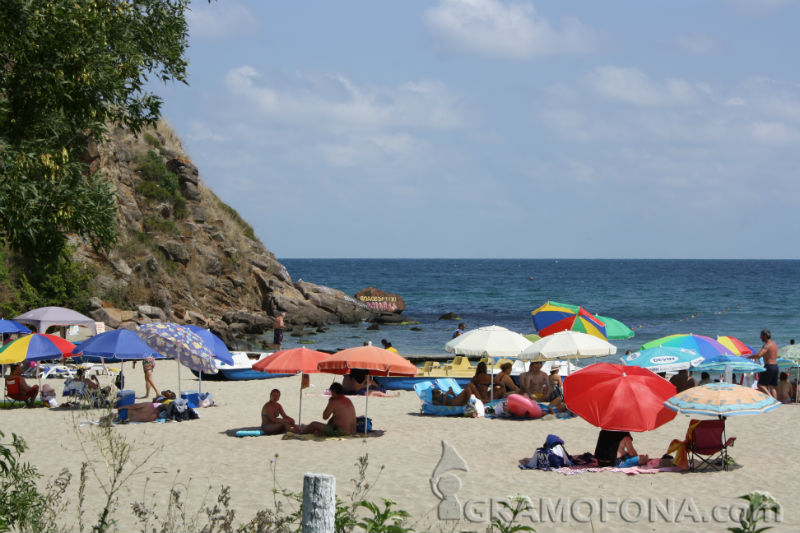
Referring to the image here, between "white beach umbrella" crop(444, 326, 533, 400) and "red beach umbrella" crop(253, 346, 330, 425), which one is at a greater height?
"white beach umbrella" crop(444, 326, 533, 400)

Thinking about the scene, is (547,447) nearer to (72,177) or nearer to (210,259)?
(72,177)

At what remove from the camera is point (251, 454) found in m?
12.2

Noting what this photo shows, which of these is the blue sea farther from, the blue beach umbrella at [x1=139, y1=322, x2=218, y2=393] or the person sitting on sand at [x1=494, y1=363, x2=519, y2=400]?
the blue beach umbrella at [x1=139, y1=322, x2=218, y2=393]

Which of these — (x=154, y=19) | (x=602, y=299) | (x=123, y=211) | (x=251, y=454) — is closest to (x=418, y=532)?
(x=251, y=454)

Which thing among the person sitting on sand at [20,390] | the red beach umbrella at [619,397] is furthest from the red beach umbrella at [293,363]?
the person sitting on sand at [20,390]

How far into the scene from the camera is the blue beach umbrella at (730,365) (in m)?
15.6

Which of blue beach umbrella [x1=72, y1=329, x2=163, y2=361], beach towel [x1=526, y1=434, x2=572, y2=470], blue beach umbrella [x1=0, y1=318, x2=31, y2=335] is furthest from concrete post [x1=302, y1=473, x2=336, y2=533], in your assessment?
blue beach umbrella [x1=0, y1=318, x2=31, y2=335]

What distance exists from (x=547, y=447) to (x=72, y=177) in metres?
7.30

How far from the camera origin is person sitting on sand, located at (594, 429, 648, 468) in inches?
448

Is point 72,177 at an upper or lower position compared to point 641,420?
upper

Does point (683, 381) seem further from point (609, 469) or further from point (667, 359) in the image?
point (609, 469)

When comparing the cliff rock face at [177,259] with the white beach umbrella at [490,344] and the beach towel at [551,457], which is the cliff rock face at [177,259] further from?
the beach towel at [551,457]

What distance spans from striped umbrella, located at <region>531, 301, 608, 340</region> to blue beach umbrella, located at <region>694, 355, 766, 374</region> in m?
3.97

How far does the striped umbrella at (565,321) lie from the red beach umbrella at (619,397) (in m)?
8.66
